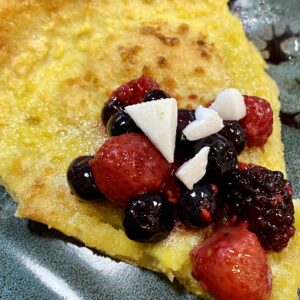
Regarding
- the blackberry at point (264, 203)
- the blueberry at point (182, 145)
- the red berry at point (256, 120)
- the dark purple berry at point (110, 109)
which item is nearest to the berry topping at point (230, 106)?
the red berry at point (256, 120)

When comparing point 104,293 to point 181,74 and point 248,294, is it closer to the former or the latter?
point 248,294

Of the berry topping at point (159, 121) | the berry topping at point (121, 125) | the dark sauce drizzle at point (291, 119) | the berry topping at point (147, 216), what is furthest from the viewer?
the dark sauce drizzle at point (291, 119)

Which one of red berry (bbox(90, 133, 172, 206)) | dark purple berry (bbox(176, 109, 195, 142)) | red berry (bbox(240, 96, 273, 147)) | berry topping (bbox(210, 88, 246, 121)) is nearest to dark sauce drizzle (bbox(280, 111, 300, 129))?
red berry (bbox(240, 96, 273, 147))

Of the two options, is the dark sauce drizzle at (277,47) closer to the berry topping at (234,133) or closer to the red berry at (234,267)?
the berry topping at (234,133)

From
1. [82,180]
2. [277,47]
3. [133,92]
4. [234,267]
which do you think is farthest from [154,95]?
[277,47]

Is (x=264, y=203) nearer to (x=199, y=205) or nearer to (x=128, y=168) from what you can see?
(x=199, y=205)

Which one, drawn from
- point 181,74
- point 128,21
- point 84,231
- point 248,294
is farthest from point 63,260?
point 128,21

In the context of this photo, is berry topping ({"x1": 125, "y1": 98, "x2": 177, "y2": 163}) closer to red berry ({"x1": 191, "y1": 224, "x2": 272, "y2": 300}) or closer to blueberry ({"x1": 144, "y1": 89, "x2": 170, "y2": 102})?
blueberry ({"x1": 144, "y1": 89, "x2": 170, "y2": 102})
